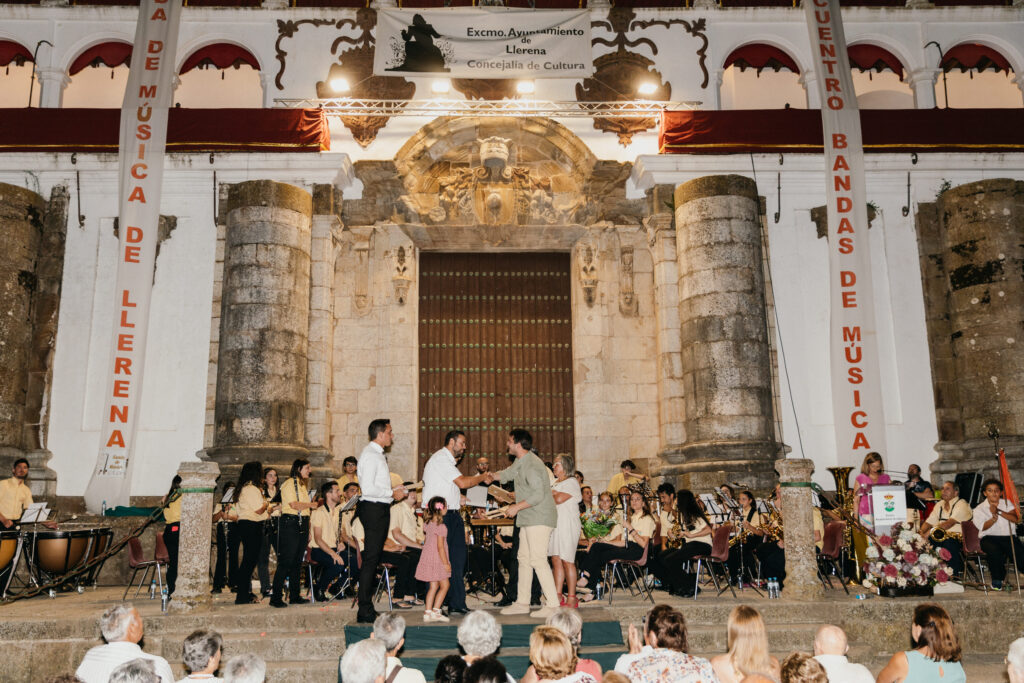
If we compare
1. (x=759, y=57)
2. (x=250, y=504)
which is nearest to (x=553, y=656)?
(x=250, y=504)

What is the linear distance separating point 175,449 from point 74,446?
5.13ft

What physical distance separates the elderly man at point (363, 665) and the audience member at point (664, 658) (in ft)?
4.21

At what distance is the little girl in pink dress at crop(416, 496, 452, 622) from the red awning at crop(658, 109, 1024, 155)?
27.6 ft

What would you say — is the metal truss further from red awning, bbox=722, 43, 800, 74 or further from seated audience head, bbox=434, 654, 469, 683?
seated audience head, bbox=434, 654, 469, 683

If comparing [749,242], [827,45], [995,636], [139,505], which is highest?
[827,45]

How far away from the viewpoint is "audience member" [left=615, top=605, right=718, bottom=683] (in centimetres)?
439

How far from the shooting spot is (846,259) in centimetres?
1295

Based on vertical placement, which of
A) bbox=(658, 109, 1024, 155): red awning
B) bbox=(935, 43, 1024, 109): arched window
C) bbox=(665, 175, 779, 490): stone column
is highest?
bbox=(935, 43, 1024, 109): arched window

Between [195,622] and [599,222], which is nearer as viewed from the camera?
[195,622]

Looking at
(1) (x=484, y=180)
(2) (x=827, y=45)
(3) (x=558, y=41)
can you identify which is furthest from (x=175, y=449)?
(2) (x=827, y=45)

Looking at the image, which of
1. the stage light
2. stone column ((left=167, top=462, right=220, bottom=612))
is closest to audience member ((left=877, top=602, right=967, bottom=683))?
stone column ((left=167, top=462, right=220, bottom=612))

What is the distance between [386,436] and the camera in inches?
319

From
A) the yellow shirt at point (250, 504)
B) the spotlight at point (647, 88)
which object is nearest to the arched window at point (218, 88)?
the spotlight at point (647, 88)

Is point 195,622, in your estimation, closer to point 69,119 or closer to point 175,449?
point 175,449
